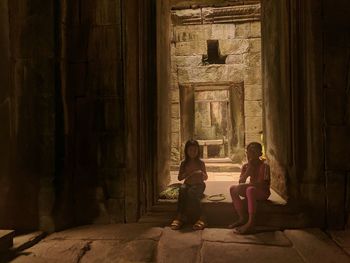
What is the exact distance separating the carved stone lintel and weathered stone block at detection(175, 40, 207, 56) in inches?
21.7

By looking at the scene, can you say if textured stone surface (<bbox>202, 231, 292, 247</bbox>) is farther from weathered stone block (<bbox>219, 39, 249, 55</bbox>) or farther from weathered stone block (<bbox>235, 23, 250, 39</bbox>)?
weathered stone block (<bbox>235, 23, 250, 39</bbox>)

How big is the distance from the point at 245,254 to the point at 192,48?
7.03 m

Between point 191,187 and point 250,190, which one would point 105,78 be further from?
point 250,190

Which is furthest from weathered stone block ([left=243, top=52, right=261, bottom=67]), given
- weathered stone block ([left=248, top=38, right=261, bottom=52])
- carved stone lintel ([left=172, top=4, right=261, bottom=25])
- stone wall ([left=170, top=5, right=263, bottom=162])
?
carved stone lintel ([left=172, top=4, right=261, bottom=25])

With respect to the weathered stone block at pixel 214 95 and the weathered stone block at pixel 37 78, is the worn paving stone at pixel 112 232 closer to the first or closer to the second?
the weathered stone block at pixel 37 78

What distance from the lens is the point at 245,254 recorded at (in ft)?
8.72

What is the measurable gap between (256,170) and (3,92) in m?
2.87

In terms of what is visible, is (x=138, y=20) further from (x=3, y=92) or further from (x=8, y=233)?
(x=8, y=233)

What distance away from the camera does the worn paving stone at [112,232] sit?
3120mm

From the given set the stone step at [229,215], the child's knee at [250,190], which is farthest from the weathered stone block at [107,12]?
the child's knee at [250,190]

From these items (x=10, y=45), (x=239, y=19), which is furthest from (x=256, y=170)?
(x=239, y=19)

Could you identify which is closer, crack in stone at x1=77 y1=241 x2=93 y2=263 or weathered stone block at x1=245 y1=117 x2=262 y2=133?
crack in stone at x1=77 y1=241 x2=93 y2=263

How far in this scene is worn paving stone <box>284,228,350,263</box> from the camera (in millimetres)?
2525

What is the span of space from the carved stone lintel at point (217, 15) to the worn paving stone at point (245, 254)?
23.4ft
